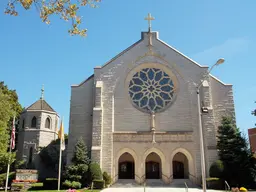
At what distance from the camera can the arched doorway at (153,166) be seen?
97.8ft

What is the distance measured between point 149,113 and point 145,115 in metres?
0.47

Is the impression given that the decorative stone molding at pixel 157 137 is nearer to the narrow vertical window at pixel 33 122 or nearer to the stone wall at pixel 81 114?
the stone wall at pixel 81 114

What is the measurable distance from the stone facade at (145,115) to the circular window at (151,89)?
0.40m

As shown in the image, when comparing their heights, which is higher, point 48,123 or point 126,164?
point 48,123

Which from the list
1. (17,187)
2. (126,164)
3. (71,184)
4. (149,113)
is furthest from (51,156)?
(149,113)

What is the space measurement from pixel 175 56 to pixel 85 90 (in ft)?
35.2

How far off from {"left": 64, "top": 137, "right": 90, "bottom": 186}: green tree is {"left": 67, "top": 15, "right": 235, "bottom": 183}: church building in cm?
92

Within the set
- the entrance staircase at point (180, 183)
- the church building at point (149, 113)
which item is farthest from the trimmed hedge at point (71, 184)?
the entrance staircase at point (180, 183)

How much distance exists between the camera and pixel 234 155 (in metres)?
26.3

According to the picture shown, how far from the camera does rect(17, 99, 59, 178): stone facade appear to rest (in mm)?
33688

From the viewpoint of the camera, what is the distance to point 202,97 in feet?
97.5

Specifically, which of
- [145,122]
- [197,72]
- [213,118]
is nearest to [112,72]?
[145,122]

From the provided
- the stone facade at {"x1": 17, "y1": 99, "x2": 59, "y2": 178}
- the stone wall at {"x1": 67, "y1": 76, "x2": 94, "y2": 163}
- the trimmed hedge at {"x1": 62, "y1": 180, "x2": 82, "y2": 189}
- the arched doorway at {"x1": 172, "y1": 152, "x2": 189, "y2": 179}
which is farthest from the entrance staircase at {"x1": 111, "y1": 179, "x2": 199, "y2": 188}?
the stone facade at {"x1": 17, "y1": 99, "x2": 59, "y2": 178}

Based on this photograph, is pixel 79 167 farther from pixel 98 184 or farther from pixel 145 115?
pixel 145 115
